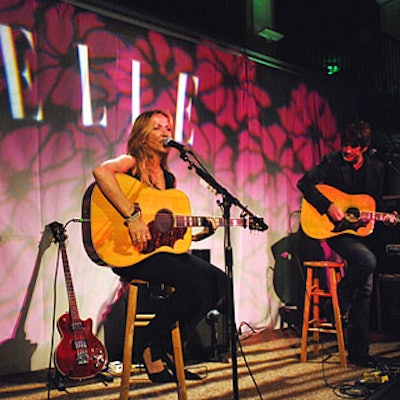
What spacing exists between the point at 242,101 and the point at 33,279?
8.45 feet

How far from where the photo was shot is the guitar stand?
2732 mm

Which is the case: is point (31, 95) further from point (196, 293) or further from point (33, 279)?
point (196, 293)

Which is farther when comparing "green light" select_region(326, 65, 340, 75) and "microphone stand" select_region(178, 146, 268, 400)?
"green light" select_region(326, 65, 340, 75)

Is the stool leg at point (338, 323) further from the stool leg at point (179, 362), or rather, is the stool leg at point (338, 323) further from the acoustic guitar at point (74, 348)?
the acoustic guitar at point (74, 348)

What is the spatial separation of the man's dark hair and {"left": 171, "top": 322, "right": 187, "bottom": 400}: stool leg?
2011 millimetres

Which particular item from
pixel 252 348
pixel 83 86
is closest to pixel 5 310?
pixel 83 86

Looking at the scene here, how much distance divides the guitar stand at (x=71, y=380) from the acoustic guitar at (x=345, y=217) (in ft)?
5.90

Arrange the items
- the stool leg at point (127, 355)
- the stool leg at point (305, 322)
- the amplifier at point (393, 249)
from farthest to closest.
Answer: the amplifier at point (393, 249) → the stool leg at point (305, 322) → the stool leg at point (127, 355)

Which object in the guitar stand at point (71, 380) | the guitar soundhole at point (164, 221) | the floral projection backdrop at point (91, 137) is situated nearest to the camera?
the guitar soundhole at point (164, 221)

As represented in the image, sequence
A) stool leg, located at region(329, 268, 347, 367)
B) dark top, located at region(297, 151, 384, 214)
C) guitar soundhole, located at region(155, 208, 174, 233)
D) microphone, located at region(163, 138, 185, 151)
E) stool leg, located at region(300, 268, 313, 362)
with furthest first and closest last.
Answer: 1. dark top, located at region(297, 151, 384, 214)
2. stool leg, located at region(300, 268, 313, 362)
3. stool leg, located at region(329, 268, 347, 367)
4. guitar soundhole, located at region(155, 208, 174, 233)
5. microphone, located at region(163, 138, 185, 151)

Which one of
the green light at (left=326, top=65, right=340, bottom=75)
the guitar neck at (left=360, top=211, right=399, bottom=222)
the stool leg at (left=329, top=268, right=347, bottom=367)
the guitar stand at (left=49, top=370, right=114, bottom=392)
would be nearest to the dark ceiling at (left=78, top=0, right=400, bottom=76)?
the green light at (left=326, top=65, right=340, bottom=75)

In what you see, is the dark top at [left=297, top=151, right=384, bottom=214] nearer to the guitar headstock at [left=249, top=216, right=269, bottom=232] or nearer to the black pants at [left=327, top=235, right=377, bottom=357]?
the black pants at [left=327, top=235, right=377, bottom=357]

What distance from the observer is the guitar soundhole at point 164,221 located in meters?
2.46

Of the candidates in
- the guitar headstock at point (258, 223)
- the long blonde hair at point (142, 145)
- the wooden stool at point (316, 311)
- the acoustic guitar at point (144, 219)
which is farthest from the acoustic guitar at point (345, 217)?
the long blonde hair at point (142, 145)
